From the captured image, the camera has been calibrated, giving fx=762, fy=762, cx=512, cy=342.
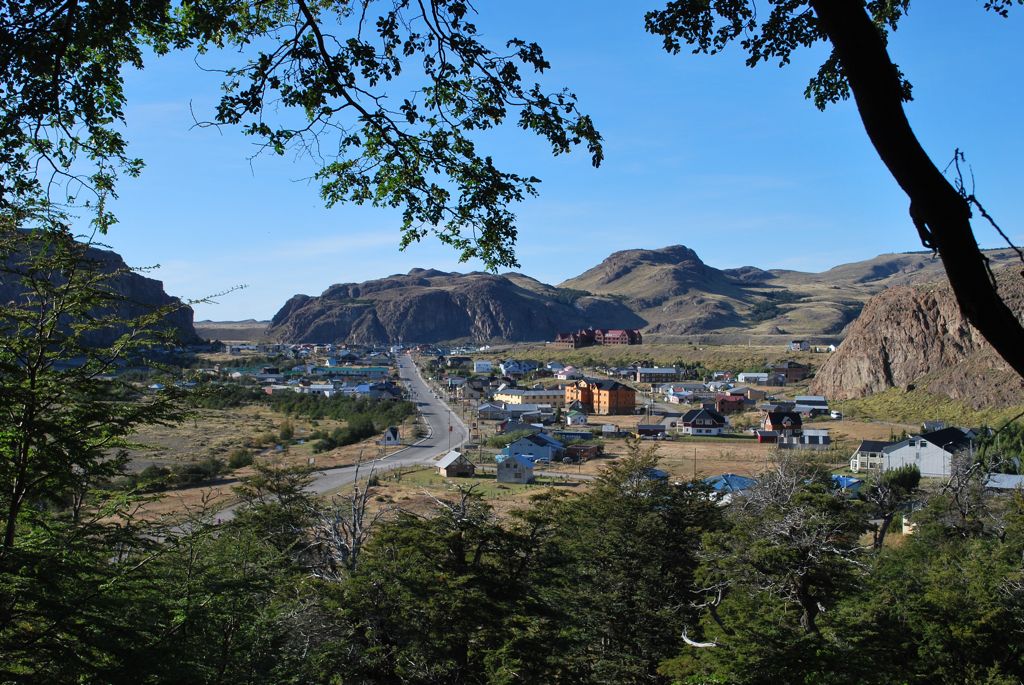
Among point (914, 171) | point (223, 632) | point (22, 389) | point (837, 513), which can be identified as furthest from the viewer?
point (837, 513)

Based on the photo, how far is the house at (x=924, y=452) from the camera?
32219 mm

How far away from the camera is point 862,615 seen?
32.4 ft

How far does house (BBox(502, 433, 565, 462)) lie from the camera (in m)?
37.3

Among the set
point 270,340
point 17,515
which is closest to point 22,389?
point 17,515


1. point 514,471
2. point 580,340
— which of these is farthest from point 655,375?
point 514,471

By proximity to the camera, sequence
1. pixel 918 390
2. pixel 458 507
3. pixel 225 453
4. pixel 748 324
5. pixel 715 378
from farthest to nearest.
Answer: pixel 748 324
pixel 715 378
pixel 918 390
pixel 225 453
pixel 458 507

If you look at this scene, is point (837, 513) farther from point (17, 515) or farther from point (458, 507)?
point (17, 515)

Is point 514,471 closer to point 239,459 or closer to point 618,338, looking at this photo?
point 239,459

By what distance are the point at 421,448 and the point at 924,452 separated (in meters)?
24.2

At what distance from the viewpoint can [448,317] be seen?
162m

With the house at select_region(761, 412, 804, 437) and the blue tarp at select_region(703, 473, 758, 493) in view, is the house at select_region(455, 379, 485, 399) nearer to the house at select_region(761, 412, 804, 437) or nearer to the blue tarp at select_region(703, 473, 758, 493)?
the house at select_region(761, 412, 804, 437)

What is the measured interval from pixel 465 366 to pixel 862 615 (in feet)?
277

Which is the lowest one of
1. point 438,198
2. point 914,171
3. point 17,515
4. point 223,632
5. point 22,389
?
point 223,632

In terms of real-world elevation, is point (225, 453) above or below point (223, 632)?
below
